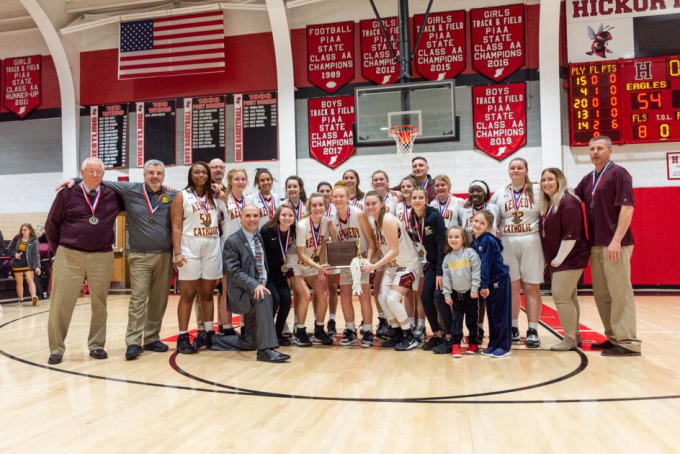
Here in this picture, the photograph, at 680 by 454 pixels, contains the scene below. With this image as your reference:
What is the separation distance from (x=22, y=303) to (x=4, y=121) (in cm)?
556

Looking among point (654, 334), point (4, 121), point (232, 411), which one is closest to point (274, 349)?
point (232, 411)

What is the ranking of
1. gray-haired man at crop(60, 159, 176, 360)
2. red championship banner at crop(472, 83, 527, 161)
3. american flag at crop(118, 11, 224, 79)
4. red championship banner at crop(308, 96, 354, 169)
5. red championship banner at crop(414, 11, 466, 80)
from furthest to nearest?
american flag at crop(118, 11, 224, 79) → red championship banner at crop(308, 96, 354, 169) → red championship banner at crop(414, 11, 466, 80) → red championship banner at crop(472, 83, 527, 161) → gray-haired man at crop(60, 159, 176, 360)

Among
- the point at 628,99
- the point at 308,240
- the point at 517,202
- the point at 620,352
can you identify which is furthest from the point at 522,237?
the point at 628,99

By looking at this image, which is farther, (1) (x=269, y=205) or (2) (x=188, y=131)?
(2) (x=188, y=131)

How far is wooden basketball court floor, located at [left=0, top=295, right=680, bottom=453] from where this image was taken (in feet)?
9.09

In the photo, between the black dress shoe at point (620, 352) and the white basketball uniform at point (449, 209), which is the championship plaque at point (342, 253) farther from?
the black dress shoe at point (620, 352)

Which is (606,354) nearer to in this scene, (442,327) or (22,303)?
(442,327)

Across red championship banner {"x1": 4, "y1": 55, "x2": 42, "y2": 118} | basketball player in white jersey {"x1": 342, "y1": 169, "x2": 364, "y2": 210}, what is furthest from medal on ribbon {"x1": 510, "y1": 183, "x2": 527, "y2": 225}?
red championship banner {"x1": 4, "y1": 55, "x2": 42, "y2": 118}

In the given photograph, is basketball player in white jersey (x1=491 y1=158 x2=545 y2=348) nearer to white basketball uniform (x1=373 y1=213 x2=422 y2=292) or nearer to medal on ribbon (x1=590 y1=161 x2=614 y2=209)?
medal on ribbon (x1=590 y1=161 x2=614 y2=209)

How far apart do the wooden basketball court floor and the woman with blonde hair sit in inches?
240

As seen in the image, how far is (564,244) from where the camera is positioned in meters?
4.95

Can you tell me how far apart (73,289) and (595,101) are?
998 centimetres

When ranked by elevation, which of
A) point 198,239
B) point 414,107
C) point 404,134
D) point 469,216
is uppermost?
point 414,107

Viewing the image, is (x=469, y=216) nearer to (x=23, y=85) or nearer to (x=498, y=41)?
(x=498, y=41)
